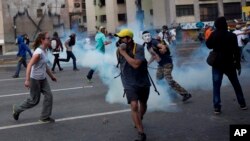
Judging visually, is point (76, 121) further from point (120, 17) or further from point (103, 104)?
point (120, 17)

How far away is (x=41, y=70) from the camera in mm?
7902

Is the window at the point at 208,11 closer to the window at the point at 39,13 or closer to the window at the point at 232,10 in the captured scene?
the window at the point at 232,10

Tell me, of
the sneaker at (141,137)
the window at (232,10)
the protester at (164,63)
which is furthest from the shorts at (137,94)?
the window at (232,10)

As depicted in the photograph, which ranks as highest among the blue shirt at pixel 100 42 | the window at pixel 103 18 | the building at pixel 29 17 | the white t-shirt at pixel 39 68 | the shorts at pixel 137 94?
the window at pixel 103 18

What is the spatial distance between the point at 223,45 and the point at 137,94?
2244 millimetres

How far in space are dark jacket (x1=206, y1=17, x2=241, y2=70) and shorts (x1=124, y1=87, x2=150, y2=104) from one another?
1.94 m

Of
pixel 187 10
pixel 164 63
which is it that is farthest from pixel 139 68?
pixel 187 10

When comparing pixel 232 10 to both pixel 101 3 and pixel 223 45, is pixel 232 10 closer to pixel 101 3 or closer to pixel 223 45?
pixel 101 3

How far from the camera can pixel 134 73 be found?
21.2 feet

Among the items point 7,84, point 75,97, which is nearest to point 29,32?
point 7,84

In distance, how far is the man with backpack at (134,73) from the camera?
20.6 feet

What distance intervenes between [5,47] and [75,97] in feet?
102

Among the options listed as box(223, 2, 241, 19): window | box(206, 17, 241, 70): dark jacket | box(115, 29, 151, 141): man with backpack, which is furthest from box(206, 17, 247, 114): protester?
box(223, 2, 241, 19): window

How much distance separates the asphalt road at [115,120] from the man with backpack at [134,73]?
51cm
